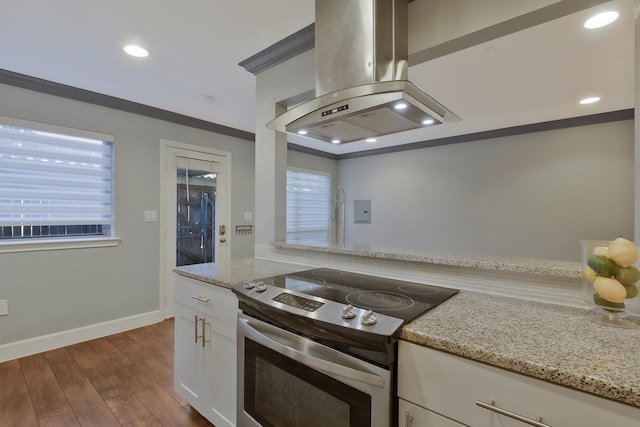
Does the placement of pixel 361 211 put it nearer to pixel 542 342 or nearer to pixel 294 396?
pixel 294 396

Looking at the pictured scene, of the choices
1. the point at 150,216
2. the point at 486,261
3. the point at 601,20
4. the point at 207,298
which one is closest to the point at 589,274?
the point at 486,261

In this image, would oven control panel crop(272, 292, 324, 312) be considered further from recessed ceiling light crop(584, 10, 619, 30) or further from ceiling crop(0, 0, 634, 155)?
recessed ceiling light crop(584, 10, 619, 30)

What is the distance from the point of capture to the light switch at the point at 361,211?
5293mm

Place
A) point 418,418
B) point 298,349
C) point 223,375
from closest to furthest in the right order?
point 418,418 → point 298,349 → point 223,375

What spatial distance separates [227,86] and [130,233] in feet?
6.02

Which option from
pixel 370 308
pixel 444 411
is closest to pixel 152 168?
pixel 370 308

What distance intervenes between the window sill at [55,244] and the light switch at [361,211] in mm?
3611

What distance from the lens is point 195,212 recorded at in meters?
3.73

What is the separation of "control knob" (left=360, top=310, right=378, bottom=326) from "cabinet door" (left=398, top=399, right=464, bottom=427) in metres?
0.24

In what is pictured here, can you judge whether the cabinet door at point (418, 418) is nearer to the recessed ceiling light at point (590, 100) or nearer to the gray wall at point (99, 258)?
the gray wall at point (99, 258)

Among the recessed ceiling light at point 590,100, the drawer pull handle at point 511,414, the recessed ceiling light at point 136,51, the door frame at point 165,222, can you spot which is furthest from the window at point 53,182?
the recessed ceiling light at point 590,100

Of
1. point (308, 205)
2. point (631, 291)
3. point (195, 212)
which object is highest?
point (308, 205)

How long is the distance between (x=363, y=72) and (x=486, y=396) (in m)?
1.27

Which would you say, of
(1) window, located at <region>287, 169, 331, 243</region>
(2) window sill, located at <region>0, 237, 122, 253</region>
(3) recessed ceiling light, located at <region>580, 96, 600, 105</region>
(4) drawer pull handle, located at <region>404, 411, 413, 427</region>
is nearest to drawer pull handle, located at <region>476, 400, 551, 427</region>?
(4) drawer pull handle, located at <region>404, 411, 413, 427</region>
